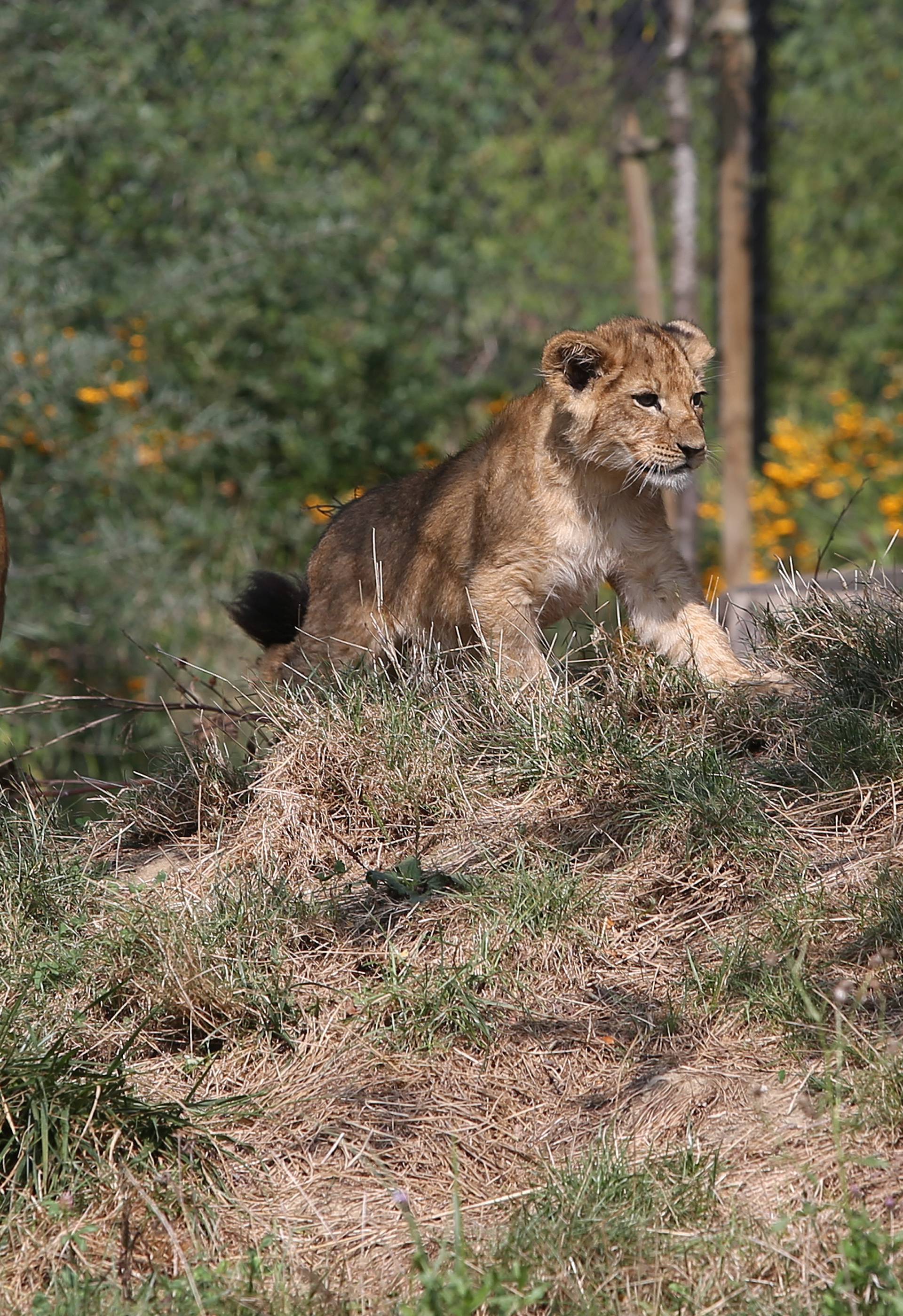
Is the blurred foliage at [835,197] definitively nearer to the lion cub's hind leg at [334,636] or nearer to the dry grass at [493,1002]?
the lion cub's hind leg at [334,636]

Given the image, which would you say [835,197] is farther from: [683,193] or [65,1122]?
[65,1122]

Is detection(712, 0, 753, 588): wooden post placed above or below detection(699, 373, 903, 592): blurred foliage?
above

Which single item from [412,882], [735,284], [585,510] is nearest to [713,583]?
[585,510]

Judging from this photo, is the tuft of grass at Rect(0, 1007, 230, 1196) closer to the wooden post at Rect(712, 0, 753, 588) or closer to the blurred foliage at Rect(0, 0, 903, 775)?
the blurred foliage at Rect(0, 0, 903, 775)

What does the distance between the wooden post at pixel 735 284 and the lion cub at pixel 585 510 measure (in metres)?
3.66

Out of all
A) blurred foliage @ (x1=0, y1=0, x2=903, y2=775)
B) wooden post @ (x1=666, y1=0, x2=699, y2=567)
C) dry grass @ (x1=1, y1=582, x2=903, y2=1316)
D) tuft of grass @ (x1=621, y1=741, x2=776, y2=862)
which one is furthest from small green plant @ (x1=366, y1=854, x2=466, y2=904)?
wooden post @ (x1=666, y1=0, x2=699, y2=567)

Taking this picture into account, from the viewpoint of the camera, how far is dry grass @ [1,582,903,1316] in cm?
257

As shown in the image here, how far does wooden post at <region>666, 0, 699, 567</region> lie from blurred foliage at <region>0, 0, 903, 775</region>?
109 centimetres

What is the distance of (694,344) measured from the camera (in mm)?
4539

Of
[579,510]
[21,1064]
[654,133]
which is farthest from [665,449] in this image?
[654,133]

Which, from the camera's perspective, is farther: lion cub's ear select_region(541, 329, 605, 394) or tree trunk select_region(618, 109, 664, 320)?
tree trunk select_region(618, 109, 664, 320)

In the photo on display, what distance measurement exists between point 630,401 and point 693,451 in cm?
23

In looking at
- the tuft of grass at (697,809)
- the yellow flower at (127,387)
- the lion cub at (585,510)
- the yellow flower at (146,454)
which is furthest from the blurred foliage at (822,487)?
the tuft of grass at (697,809)

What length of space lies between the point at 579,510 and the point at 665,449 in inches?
12.2
